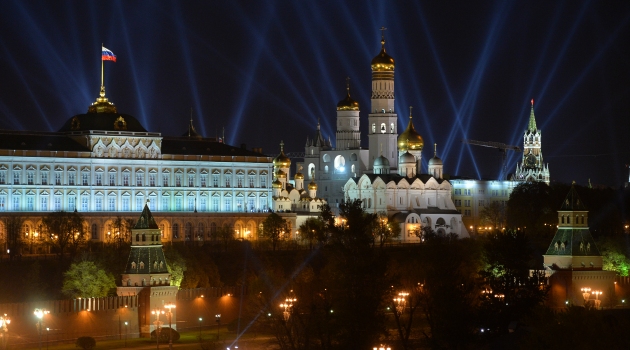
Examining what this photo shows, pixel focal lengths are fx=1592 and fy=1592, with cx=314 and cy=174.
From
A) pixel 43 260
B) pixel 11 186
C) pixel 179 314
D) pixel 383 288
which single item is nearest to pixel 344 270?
pixel 383 288

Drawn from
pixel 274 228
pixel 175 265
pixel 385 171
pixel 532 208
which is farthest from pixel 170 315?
pixel 385 171

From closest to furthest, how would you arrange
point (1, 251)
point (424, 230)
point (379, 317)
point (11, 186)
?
point (379, 317) → point (1, 251) → point (11, 186) → point (424, 230)

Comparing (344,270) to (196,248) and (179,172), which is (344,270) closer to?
(196,248)

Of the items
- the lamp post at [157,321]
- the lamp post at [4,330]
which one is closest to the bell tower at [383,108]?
the lamp post at [157,321]

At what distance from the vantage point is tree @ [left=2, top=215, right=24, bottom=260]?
124m

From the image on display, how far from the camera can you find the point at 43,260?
114 metres

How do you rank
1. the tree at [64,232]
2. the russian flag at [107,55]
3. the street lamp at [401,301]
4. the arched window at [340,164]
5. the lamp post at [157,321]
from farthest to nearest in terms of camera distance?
the arched window at [340,164] < the russian flag at [107,55] < the tree at [64,232] < the street lamp at [401,301] < the lamp post at [157,321]

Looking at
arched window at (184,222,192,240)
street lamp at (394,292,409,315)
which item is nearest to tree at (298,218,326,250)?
arched window at (184,222,192,240)

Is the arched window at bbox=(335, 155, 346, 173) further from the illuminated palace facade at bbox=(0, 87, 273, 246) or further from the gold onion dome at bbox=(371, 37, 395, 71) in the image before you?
the illuminated palace facade at bbox=(0, 87, 273, 246)

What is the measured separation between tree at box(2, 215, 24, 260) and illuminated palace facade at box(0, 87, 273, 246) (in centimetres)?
128

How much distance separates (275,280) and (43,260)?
742 inches

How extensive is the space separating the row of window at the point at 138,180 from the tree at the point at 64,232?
8962 millimetres

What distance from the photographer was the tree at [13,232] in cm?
12371

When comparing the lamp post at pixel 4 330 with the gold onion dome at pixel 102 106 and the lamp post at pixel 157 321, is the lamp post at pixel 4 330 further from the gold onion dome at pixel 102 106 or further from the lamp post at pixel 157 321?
the gold onion dome at pixel 102 106
